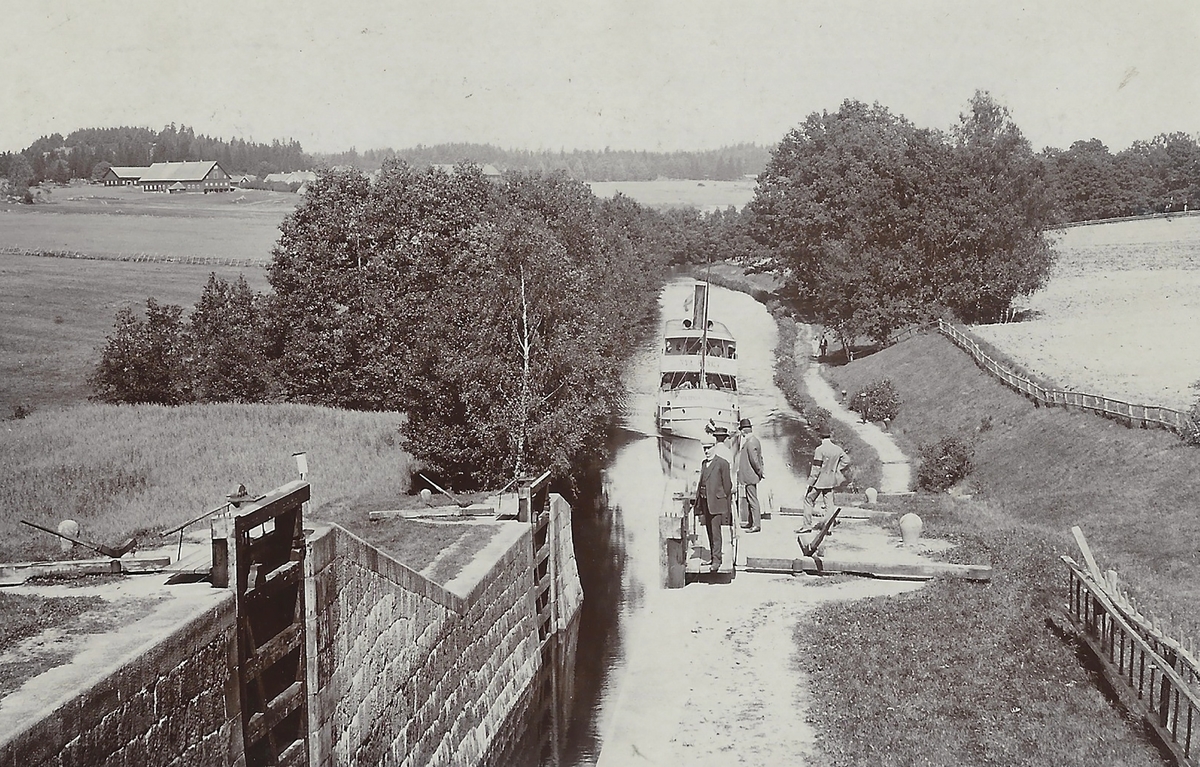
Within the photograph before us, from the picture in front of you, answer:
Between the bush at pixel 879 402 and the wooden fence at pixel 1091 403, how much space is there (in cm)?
348

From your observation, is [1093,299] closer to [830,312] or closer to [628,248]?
[830,312]

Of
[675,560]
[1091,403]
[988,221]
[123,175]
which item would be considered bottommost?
[675,560]

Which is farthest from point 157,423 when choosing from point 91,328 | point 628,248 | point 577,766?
point 628,248

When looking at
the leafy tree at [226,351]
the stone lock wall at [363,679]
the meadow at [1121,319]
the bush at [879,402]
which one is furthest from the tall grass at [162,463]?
the meadow at [1121,319]

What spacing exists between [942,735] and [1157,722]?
2340mm

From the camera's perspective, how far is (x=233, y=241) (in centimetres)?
5266

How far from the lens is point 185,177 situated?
52.4 m

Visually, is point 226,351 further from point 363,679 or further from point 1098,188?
point 1098,188

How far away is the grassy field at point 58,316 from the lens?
116 feet

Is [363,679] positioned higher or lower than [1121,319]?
lower

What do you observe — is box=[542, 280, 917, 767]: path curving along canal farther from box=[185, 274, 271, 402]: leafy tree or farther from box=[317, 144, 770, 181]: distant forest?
box=[317, 144, 770, 181]: distant forest

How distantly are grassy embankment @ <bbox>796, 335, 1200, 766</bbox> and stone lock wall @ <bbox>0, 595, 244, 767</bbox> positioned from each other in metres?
7.08

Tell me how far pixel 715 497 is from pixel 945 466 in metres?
17.0

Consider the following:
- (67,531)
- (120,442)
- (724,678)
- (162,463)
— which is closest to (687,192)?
(120,442)
